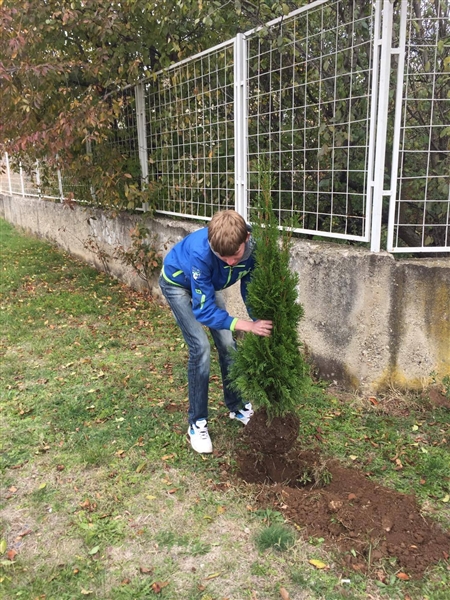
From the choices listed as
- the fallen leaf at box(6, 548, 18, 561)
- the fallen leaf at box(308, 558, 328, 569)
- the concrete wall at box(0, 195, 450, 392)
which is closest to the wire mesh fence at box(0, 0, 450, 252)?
the concrete wall at box(0, 195, 450, 392)

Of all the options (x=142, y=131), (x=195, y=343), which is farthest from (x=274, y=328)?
(x=142, y=131)

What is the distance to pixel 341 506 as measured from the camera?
2703 mm

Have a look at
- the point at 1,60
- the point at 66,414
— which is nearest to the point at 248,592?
the point at 66,414

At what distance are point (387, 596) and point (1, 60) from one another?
6413mm

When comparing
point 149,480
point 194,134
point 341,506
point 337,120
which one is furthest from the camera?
point 194,134

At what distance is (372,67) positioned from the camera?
12.0ft

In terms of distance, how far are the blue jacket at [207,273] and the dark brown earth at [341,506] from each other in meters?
0.64

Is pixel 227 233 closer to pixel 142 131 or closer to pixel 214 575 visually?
pixel 214 575

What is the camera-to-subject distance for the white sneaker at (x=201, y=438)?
11.0 ft

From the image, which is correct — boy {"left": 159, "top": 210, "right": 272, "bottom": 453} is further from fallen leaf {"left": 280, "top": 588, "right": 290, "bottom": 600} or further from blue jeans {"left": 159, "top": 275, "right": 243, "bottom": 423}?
fallen leaf {"left": 280, "top": 588, "right": 290, "bottom": 600}

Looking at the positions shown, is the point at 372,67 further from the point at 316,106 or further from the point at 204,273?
the point at 204,273

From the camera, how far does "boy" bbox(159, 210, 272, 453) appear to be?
9.09 feet

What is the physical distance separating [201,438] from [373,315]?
5.13 ft

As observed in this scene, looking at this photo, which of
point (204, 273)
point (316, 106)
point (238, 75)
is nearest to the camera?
point (204, 273)
